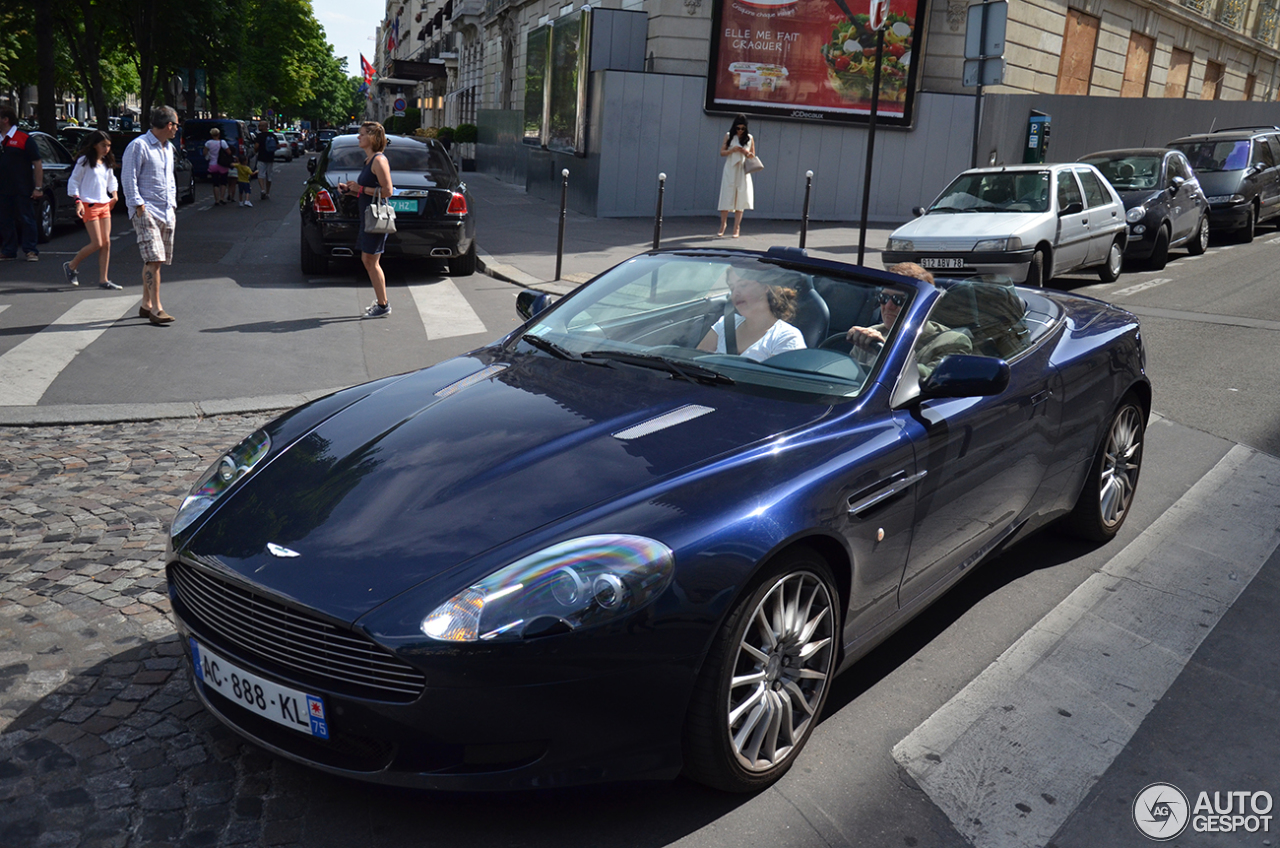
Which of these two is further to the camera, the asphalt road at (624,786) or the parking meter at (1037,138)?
the parking meter at (1037,138)

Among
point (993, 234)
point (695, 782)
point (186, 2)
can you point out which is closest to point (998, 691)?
point (695, 782)

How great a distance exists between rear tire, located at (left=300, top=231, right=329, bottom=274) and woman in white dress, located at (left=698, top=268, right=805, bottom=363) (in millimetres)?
9683

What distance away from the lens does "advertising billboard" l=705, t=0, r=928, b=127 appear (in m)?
21.1

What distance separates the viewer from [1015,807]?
2.98 m

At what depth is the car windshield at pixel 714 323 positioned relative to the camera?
12.0ft

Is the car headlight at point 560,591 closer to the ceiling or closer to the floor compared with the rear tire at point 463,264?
closer to the ceiling

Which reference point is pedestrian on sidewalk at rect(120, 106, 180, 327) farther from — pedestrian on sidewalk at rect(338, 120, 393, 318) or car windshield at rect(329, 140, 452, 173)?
car windshield at rect(329, 140, 452, 173)

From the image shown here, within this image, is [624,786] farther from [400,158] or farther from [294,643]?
[400,158]

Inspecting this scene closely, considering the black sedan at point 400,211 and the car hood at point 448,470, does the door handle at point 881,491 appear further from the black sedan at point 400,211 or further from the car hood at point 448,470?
the black sedan at point 400,211

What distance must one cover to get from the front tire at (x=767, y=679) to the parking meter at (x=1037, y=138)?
22871 millimetres

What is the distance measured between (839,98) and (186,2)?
1005 inches

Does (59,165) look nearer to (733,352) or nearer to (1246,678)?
(733,352)

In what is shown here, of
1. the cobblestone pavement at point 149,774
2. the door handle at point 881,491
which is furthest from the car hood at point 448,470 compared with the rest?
the cobblestone pavement at point 149,774

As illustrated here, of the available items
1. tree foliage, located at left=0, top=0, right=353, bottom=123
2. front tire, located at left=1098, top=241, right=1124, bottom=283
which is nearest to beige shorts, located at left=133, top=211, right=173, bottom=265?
front tire, located at left=1098, top=241, right=1124, bottom=283
